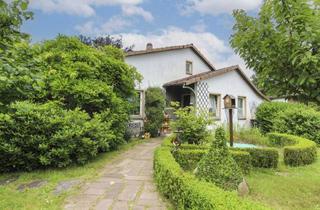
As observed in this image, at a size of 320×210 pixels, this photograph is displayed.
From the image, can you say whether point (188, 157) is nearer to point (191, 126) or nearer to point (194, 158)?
point (194, 158)

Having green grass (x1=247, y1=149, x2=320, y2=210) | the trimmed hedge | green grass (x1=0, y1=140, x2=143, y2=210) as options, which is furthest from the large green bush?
green grass (x1=247, y1=149, x2=320, y2=210)

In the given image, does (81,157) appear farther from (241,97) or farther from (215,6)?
(241,97)

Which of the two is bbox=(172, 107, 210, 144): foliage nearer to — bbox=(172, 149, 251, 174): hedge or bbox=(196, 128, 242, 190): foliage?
bbox=(172, 149, 251, 174): hedge

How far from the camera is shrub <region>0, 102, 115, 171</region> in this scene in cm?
673

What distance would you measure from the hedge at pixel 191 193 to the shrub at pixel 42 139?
2499 millimetres

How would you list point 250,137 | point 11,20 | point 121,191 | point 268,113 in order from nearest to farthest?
point 11,20
point 121,191
point 250,137
point 268,113

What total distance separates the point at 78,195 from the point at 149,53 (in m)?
11.3

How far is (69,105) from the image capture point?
28.5 ft

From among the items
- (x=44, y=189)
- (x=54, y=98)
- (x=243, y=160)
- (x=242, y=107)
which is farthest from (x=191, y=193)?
(x=242, y=107)

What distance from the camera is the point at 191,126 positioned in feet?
29.8

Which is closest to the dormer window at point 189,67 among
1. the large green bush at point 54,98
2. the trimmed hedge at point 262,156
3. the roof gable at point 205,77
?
the roof gable at point 205,77

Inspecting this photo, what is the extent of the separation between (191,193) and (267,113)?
14.9m

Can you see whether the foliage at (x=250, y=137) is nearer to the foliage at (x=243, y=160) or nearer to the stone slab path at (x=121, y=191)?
the foliage at (x=243, y=160)

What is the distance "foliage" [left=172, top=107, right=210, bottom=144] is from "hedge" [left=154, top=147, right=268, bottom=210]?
10.3 feet
